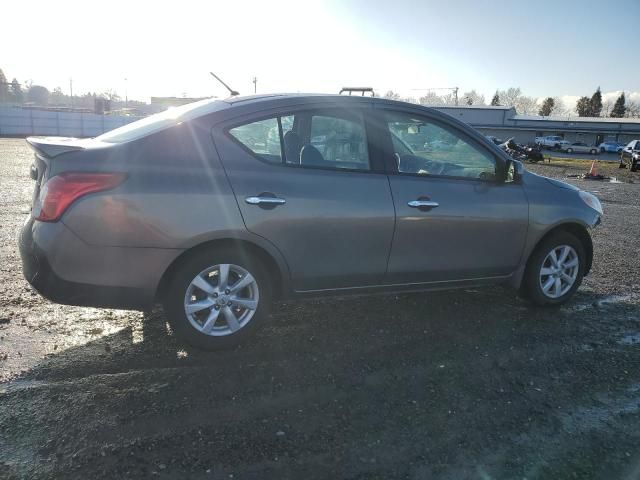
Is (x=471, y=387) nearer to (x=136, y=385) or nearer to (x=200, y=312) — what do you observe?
(x=200, y=312)

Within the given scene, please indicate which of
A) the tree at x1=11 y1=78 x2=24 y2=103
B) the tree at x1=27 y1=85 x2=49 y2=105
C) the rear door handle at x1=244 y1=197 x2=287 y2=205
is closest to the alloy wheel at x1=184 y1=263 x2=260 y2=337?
the rear door handle at x1=244 y1=197 x2=287 y2=205

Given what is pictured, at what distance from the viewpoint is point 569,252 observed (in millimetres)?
4734

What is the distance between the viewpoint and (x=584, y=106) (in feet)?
359

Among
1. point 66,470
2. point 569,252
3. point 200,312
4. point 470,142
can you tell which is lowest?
point 66,470

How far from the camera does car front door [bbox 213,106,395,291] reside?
349cm

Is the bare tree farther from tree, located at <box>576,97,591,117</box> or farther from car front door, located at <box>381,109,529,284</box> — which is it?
car front door, located at <box>381,109,529,284</box>

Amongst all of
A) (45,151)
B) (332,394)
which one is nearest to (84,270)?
(45,151)

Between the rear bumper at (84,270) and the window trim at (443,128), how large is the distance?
182 centimetres

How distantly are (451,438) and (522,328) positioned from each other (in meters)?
1.89

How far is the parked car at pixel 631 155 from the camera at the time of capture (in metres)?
27.2

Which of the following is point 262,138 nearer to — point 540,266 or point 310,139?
point 310,139

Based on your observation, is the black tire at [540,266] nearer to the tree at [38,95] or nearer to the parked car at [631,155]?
the parked car at [631,155]

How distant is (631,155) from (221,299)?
3185cm

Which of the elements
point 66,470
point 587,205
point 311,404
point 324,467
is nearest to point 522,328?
point 587,205
